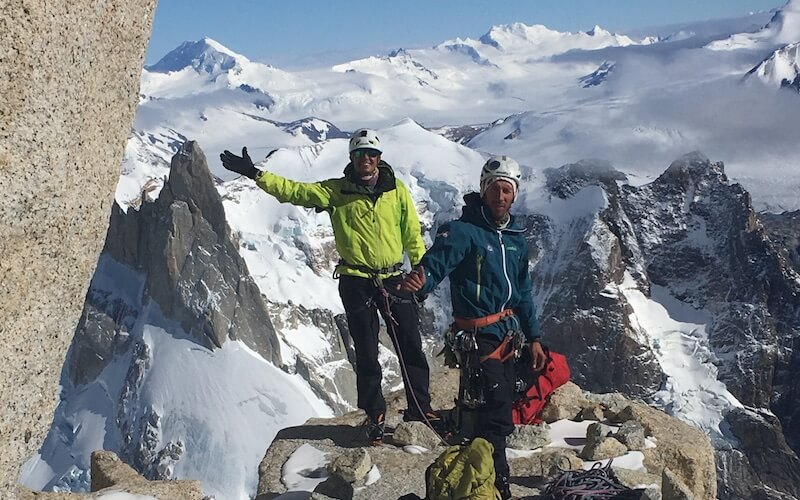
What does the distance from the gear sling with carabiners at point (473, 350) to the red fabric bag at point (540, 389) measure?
5.64 feet

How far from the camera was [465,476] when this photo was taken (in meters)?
6.42

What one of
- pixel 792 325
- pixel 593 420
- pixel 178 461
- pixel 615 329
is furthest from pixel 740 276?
pixel 593 420

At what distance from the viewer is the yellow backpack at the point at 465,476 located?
251 inches

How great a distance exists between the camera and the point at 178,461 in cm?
11444

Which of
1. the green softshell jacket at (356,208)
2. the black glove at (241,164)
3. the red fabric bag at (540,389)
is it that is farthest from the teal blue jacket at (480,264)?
the black glove at (241,164)

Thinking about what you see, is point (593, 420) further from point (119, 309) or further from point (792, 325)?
point (792, 325)

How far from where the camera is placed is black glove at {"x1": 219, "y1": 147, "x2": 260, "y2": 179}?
9.48m

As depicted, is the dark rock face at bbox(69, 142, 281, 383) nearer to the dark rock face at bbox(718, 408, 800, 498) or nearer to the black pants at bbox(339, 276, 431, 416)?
the dark rock face at bbox(718, 408, 800, 498)

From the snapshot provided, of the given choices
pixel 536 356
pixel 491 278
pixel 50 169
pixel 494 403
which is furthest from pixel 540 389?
pixel 50 169

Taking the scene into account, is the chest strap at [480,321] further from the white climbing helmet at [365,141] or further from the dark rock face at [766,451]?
the dark rock face at [766,451]

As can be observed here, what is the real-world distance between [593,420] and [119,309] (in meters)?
148

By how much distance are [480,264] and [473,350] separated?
967 mm

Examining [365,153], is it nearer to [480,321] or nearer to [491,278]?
[491,278]

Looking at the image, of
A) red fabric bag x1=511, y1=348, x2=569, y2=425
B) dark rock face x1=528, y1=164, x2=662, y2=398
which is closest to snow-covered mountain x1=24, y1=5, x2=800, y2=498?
dark rock face x1=528, y1=164, x2=662, y2=398
